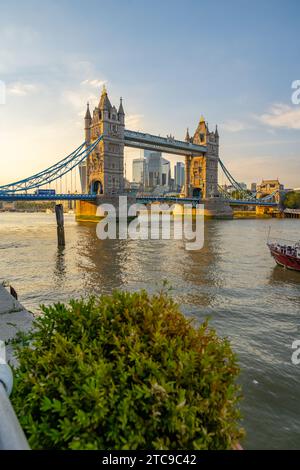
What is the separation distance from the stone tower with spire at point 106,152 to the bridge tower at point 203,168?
40.8m

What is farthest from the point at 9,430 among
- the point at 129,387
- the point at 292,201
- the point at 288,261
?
the point at 292,201

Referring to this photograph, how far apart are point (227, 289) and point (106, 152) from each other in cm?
6915

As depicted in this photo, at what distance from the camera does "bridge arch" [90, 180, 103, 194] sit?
8200cm

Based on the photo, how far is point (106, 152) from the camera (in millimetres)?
79625

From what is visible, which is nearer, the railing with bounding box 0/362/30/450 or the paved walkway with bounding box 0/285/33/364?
the railing with bounding box 0/362/30/450

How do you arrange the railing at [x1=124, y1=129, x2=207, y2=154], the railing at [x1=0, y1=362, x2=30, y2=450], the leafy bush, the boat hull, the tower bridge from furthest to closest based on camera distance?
the leafy bush < the railing at [x1=124, y1=129, x2=207, y2=154] < the tower bridge < the boat hull < the railing at [x1=0, y1=362, x2=30, y2=450]

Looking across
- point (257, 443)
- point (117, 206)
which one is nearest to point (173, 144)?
point (117, 206)

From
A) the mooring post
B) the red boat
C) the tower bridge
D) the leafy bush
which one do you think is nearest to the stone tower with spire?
the tower bridge

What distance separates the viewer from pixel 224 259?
2619 centimetres

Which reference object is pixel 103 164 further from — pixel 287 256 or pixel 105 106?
pixel 287 256

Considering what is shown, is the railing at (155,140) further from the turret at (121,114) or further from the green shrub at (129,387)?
the green shrub at (129,387)

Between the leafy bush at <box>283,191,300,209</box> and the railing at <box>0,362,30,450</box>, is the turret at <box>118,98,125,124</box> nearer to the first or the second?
the leafy bush at <box>283,191,300,209</box>

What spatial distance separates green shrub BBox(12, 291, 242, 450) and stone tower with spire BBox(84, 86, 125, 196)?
74.9m

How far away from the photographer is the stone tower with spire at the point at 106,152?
7931 centimetres
